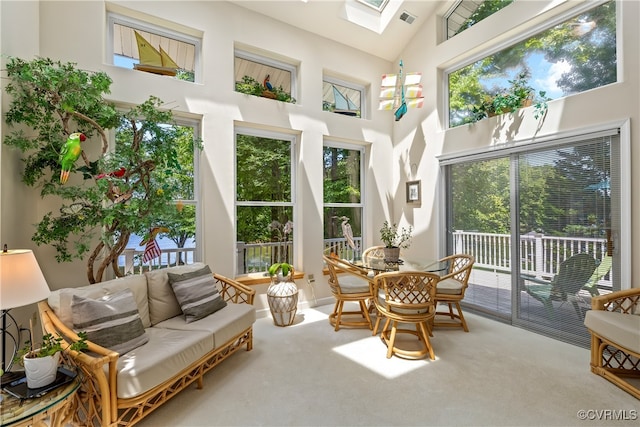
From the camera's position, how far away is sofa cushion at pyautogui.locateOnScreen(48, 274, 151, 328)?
6.51 ft

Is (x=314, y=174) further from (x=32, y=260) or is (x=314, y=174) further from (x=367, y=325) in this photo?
(x=32, y=260)

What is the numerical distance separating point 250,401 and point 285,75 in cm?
388

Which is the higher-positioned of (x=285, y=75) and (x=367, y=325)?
(x=285, y=75)

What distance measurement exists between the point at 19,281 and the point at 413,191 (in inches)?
173

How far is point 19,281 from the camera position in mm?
1629

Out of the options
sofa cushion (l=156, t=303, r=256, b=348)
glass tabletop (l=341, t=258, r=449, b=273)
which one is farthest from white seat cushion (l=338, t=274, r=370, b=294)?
sofa cushion (l=156, t=303, r=256, b=348)

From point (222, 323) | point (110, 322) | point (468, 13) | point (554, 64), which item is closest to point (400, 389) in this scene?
point (222, 323)

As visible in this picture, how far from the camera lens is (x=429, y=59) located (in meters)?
4.45

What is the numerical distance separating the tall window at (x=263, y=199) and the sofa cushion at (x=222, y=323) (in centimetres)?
121

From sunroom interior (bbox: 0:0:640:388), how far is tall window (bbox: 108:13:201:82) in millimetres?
18

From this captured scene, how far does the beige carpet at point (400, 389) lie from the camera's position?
193 cm

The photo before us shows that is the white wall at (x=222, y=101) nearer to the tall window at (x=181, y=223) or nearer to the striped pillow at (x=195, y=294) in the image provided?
the tall window at (x=181, y=223)

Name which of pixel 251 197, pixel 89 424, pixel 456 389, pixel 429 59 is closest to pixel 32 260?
pixel 89 424

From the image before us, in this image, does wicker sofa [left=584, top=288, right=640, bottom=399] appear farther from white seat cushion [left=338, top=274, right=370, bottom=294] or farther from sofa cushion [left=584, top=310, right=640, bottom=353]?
white seat cushion [left=338, top=274, right=370, bottom=294]
